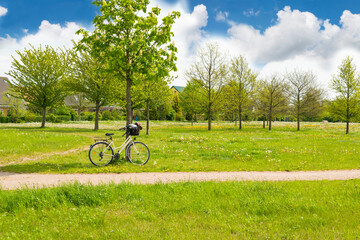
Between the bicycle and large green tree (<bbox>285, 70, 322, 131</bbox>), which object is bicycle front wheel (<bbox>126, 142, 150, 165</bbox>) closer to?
the bicycle

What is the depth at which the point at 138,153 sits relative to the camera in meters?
9.32

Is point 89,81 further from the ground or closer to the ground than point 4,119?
further from the ground

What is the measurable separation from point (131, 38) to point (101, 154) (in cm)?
464

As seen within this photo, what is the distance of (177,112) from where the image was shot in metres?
60.3

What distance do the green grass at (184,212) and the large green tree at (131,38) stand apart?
5278 mm

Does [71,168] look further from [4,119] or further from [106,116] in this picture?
[106,116]

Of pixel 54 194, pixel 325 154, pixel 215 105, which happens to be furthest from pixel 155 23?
pixel 215 105

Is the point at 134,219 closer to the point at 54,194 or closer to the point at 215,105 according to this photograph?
the point at 54,194

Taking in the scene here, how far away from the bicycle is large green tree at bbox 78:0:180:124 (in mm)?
2336

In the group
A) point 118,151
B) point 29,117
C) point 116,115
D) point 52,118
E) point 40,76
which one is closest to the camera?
point 118,151

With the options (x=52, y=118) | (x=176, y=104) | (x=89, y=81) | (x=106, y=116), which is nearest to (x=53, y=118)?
(x=52, y=118)

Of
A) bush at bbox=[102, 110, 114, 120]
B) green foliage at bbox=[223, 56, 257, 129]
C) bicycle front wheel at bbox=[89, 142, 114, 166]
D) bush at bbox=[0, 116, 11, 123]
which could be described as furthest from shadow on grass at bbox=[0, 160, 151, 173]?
bush at bbox=[102, 110, 114, 120]

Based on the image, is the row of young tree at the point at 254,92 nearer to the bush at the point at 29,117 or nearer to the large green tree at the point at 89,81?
the large green tree at the point at 89,81

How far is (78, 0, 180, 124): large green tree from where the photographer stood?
9.02 m
